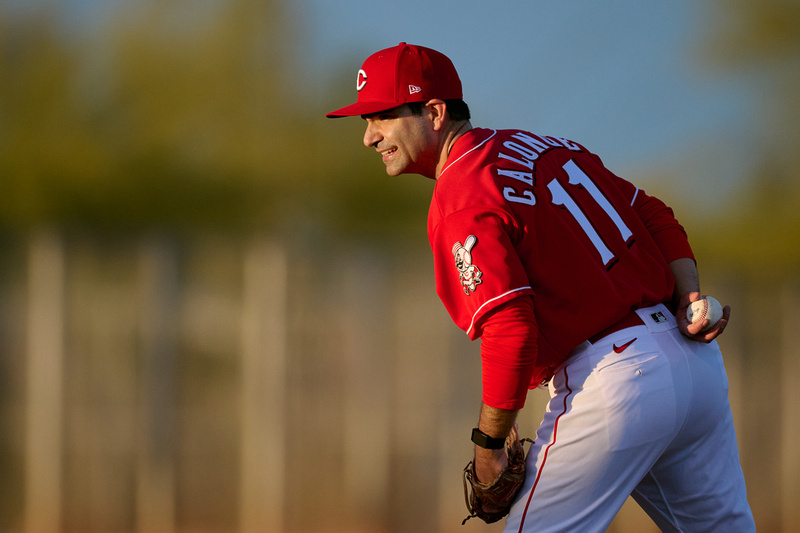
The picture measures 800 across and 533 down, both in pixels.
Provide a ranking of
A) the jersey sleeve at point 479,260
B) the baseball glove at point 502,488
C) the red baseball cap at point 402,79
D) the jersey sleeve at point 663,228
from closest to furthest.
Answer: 1. the jersey sleeve at point 479,260
2. the baseball glove at point 502,488
3. the red baseball cap at point 402,79
4. the jersey sleeve at point 663,228

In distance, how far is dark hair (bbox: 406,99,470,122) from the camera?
103 inches

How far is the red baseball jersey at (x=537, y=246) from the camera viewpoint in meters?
2.30

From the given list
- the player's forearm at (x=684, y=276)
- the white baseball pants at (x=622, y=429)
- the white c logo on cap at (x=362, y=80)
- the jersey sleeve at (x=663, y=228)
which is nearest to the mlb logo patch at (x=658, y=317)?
the white baseball pants at (x=622, y=429)

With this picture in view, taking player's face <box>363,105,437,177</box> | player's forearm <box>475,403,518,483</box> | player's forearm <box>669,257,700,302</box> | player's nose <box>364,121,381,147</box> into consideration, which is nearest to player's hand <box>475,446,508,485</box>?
player's forearm <box>475,403,518,483</box>

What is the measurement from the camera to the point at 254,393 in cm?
562

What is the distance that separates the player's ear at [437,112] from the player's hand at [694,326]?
92cm

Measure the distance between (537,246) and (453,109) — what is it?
566 millimetres

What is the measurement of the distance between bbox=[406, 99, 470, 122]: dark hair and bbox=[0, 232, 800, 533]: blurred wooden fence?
9.98 ft

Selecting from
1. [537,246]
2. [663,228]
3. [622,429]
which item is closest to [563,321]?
[537,246]

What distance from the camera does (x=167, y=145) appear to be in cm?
673

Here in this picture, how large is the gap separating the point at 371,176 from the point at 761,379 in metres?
3.32

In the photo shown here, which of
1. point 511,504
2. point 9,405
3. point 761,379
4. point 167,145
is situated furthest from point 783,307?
point 9,405

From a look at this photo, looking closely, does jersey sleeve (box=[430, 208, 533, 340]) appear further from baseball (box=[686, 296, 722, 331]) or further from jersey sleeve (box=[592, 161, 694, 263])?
jersey sleeve (box=[592, 161, 694, 263])

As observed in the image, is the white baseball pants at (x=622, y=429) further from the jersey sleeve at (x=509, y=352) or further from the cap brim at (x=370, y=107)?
the cap brim at (x=370, y=107)
